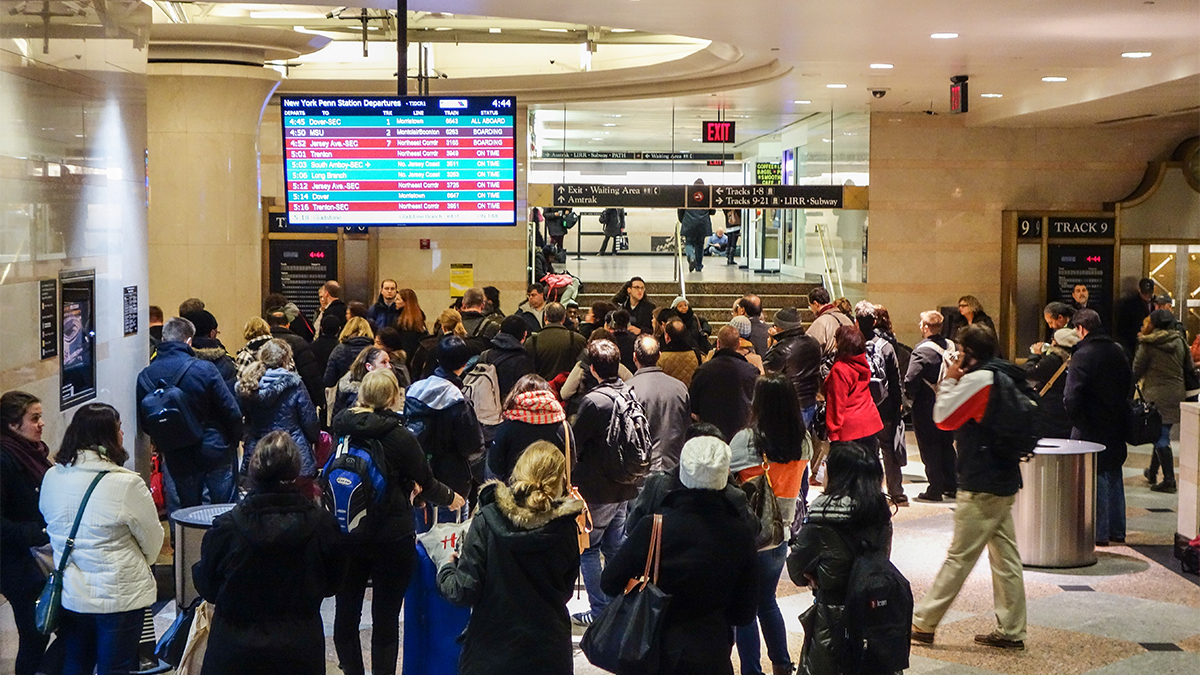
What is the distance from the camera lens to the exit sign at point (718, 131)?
16.4m

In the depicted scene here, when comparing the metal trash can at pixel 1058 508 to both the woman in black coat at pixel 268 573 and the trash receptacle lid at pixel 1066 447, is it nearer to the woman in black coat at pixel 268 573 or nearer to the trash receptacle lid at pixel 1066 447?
the trash receptacle lid at pixel 1066 447

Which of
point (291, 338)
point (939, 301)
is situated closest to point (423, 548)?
point (291, 338)

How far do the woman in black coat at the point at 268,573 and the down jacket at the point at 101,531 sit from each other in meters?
0.76

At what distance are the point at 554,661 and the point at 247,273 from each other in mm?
8777

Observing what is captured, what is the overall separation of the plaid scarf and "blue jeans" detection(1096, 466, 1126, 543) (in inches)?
182

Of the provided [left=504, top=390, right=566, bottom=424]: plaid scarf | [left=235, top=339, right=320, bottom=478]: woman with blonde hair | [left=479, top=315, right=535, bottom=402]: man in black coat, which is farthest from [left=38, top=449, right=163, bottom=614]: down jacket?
[left=479, top=315, right=535, bottom=402]: man in black coat

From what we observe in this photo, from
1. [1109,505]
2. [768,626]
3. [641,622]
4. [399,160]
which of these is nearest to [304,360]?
[399,160]

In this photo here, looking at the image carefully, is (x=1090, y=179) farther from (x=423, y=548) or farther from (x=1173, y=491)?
(x=423, y=548)

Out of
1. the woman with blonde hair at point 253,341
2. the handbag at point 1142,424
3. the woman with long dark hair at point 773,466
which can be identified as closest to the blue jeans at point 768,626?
the woman with long dark hair at point 773,466

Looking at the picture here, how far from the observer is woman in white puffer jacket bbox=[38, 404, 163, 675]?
482 centimetres

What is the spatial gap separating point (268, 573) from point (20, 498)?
1.64m

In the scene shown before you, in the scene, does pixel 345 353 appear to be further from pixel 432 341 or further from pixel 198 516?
pixel 198 516

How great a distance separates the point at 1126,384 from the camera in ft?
28.2

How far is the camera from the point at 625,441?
6.43m
